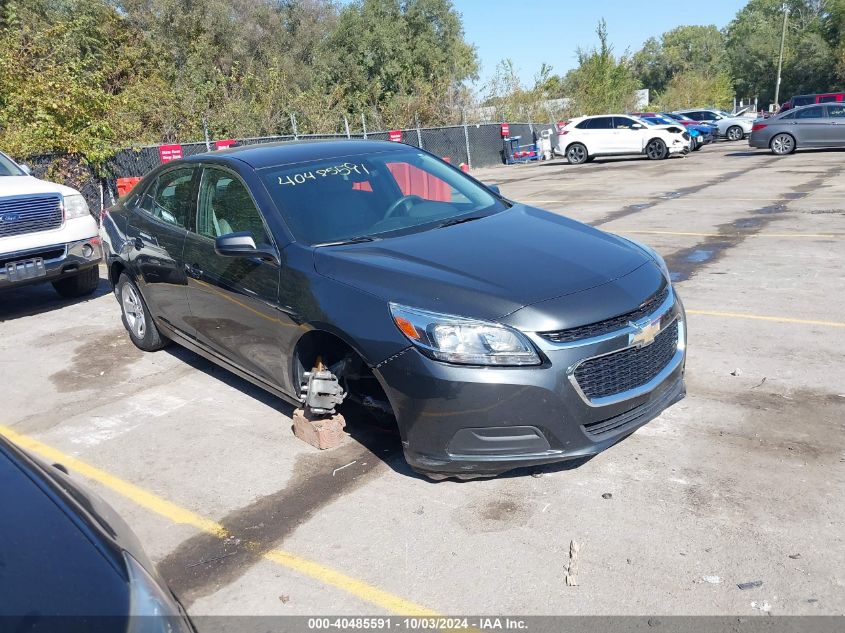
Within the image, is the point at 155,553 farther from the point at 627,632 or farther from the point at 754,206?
the point at 754,206

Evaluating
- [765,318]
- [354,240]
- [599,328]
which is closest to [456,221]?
[354,240]

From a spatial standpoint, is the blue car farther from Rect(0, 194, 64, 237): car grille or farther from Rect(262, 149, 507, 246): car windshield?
Rect(262, 149, 507, 246): car windshield

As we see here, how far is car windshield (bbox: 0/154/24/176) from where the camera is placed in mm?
8746

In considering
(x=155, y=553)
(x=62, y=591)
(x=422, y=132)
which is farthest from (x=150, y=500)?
(x=422, y=132)

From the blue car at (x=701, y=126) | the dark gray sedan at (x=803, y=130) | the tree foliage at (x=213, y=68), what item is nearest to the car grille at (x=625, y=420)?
the tree foliage at (x=213, y=68)

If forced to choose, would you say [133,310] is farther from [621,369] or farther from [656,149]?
[656,149]

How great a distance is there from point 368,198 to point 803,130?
2389 cm

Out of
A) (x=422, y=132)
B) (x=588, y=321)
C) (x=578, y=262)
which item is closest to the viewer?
(x=588, y=321)

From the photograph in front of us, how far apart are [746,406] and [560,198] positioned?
39.3ft

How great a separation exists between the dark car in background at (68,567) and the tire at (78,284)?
671 centimetres

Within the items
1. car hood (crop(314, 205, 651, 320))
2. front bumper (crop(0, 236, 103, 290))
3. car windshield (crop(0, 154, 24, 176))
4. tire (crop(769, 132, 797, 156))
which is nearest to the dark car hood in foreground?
car hood (crop(314, 205, 651, 320))

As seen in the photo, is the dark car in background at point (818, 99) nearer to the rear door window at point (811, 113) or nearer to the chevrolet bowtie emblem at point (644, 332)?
the rear door window at point (811, 113)

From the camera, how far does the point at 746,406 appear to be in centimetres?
461

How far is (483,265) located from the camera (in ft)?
12.6
